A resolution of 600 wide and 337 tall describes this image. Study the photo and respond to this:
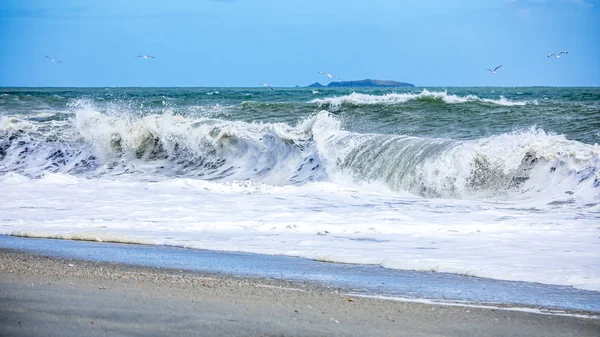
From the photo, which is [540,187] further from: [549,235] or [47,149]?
[47,149]

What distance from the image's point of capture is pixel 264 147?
17.5 meters

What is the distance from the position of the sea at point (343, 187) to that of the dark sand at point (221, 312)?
166 cm

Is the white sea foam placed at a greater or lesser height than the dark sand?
lesser

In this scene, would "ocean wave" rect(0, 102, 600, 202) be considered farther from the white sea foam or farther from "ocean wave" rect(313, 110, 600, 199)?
the white sea foam

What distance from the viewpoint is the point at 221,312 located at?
4629mm

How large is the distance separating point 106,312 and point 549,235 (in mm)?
5550

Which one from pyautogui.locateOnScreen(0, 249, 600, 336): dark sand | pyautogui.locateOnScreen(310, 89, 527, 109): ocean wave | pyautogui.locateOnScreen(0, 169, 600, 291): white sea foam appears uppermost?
pyautogui.locateOnScreen(310, 89, 527, 109): ocean wave

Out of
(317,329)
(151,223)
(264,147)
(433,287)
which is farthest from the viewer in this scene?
(264,147)

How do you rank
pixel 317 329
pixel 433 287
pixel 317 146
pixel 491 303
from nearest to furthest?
pixel 317 329, pixel 491 303, pixel 433 287, pixel 317 146

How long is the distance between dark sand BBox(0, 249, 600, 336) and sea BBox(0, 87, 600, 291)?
166 centimetres

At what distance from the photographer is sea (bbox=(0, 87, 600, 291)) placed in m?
7.95

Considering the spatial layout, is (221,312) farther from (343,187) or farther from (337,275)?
(343,187)

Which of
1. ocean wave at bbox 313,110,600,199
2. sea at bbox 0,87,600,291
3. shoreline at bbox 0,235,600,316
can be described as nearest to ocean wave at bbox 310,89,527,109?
sea at bbox 0,87,600,291

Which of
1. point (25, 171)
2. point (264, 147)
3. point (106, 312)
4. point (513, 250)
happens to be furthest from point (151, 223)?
point (25, 171)
